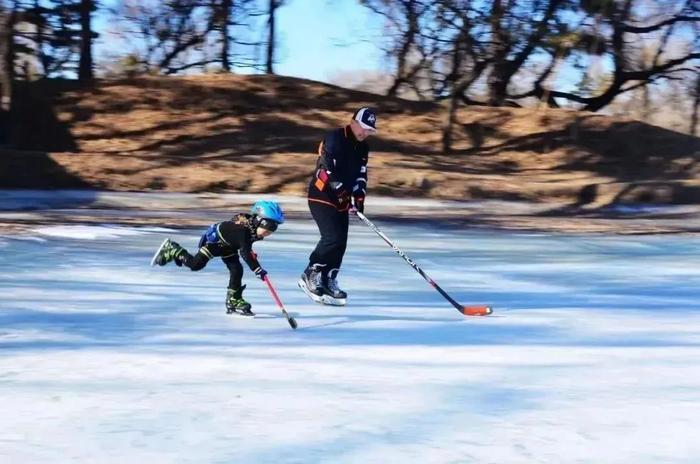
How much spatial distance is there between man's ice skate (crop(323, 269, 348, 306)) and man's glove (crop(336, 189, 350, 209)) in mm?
572

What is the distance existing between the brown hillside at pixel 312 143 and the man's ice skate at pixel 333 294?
1442 centimetres

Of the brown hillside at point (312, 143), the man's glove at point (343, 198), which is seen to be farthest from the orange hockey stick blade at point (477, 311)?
the brown hillside at point (312, 143)

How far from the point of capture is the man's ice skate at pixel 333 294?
852cm

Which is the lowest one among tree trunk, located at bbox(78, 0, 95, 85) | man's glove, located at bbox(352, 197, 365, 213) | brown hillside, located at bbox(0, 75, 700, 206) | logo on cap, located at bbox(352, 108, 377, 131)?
brown hillside, located at bbox(0, 75, 700, 206)

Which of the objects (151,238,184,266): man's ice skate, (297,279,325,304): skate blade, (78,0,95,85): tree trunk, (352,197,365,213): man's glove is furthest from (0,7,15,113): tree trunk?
(352,197,365,213): man's glove

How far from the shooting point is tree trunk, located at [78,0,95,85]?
31.5 m

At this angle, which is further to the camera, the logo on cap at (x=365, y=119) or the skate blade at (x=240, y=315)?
the logo on cap at (x=365, y=119)

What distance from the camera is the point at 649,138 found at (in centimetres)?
3106

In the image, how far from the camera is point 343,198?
28.1 feet

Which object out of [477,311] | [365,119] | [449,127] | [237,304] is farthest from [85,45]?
[477,311]

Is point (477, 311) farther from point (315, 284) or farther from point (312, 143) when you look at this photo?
point (312, 143)

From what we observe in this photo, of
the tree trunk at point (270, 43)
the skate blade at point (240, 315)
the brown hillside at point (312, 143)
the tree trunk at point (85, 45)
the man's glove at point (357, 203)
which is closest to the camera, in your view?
the skate blade at point (240, 315)

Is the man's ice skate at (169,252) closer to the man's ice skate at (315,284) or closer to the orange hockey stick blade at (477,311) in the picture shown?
the man's ice skate at (315,284)

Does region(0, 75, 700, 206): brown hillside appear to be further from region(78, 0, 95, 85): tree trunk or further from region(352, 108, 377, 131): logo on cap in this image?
region(352, 108, 377, 131): logo on cap
